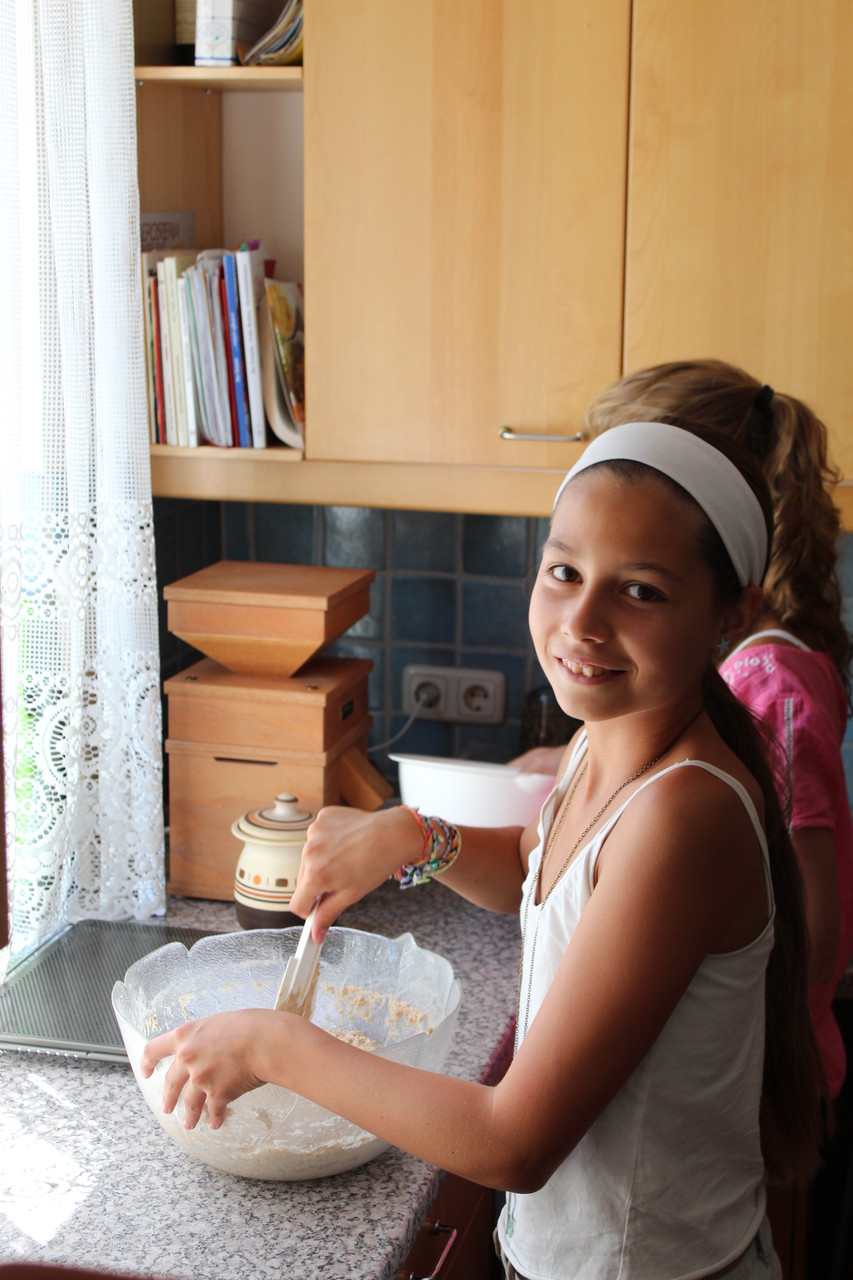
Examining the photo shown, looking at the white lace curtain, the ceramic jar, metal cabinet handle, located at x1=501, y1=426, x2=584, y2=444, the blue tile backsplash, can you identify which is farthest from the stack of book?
the ceramic jar

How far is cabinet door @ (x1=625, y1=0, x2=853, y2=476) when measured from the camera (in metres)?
1.45

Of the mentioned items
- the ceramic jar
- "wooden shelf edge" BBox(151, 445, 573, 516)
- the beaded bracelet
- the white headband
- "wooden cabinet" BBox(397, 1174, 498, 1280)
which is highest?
the white headband

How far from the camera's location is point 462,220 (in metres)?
1.56

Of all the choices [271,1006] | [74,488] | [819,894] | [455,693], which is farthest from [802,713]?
[455,693]

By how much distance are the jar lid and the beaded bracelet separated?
0.36m

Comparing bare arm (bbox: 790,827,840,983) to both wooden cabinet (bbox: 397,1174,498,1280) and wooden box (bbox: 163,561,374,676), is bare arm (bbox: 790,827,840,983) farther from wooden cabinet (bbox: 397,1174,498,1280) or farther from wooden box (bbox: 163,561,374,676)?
wooden box (bbox: 163,561,374,676)

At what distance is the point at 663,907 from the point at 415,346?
0.98m

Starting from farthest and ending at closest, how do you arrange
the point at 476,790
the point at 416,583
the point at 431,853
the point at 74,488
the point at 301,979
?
the point at 416,583 → the point at 476,790 → the point at 74,488 → the point at 431,853 → the point at 301,979

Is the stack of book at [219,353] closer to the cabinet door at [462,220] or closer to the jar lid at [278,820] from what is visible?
the cabinet door at [462,220]

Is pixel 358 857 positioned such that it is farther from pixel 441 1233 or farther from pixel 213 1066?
pixel 441 1233

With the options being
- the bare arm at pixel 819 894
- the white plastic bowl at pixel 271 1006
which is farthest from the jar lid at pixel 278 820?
the bare arm at pixel 819 894

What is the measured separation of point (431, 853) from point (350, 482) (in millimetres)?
679

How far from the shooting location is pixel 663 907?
2.65 ft

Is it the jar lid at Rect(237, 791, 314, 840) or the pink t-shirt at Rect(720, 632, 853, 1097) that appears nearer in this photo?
the pink t-shirt at Rect(720, 632, 853, 1097)
